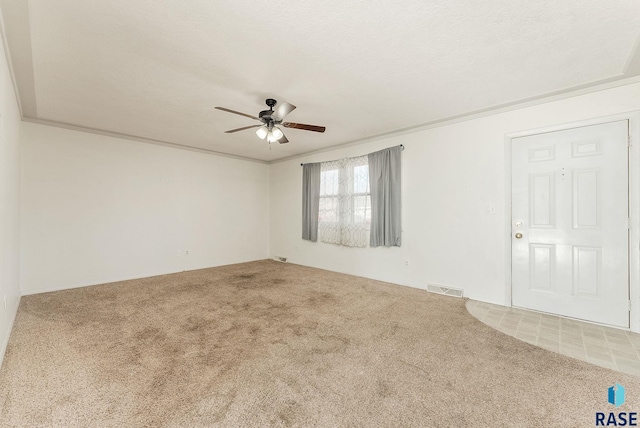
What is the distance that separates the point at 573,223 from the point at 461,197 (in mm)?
1232

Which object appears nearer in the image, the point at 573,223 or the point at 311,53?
the point at 311,53

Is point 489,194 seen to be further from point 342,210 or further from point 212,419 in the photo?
point 212,419

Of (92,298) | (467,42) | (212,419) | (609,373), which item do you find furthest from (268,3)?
(92,298)

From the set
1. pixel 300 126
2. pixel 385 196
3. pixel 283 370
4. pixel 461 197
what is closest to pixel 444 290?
pixel 461 197

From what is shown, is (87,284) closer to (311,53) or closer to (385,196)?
(311,53)

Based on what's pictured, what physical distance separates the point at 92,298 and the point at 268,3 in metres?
4.30

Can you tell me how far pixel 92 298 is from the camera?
3.71 meters

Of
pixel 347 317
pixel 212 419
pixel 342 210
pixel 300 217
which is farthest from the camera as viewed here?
pixel 300 217

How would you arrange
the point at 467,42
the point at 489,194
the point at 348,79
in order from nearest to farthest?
the point at 467,42 < the point at 348,79 < the point at 489,194

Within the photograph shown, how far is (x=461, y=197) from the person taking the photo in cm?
387

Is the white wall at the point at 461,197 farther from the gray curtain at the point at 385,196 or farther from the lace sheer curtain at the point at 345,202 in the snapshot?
the lace sheer curtain at the point at 345,202

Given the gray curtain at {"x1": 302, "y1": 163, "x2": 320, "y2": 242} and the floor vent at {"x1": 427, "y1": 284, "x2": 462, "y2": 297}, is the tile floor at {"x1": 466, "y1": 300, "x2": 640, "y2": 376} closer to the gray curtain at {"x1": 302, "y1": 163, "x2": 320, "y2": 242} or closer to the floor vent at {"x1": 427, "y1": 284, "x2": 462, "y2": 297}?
the floor vent at {"x1": 427, "y1": 284, "x2": 462, "y2": 297}

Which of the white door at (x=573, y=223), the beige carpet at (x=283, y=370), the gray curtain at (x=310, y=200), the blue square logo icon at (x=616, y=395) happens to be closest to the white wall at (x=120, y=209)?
the beige carpet at (x=283, y=370)

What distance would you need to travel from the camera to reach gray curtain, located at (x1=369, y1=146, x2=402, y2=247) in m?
4.48
